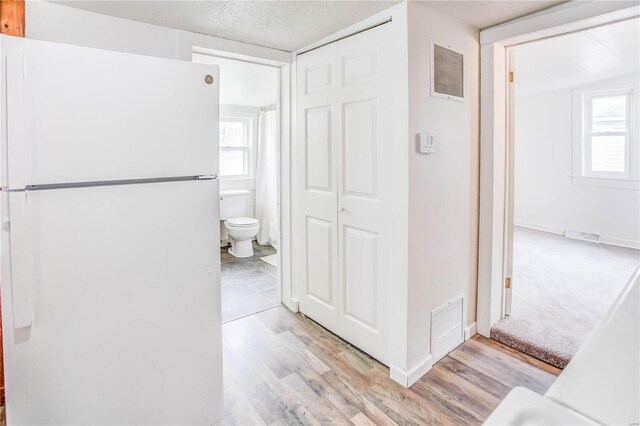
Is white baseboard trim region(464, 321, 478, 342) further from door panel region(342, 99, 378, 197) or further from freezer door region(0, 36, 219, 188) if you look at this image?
freezer door region(0, 36, 219, 188)

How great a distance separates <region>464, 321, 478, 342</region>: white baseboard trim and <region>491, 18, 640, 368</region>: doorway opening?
4.8 inches

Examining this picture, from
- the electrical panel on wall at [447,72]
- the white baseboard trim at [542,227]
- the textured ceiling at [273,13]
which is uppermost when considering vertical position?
the textured ceiling at [273,13]

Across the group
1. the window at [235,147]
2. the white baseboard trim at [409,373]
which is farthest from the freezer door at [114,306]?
the window at [235,147]

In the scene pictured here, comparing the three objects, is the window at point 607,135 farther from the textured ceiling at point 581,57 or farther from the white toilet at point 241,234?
the white toilet at point 241,234

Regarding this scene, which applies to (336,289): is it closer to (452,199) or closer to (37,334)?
(452,199)

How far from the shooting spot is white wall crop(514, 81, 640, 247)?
4570mm

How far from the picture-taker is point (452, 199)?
2268mm

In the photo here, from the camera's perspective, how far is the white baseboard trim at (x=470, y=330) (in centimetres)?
248

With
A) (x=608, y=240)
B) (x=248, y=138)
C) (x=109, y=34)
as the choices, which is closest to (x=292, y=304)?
(x=109, y=34)

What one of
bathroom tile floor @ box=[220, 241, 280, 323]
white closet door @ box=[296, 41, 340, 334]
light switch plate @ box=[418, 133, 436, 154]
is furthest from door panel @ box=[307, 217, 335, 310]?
light switch plate @ box=[418, 133, 436, 154]

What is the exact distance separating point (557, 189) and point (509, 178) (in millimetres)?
3487

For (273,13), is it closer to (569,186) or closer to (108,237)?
(108,237)

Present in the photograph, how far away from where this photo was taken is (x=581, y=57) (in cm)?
339

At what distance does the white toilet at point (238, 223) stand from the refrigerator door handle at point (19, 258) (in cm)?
329
